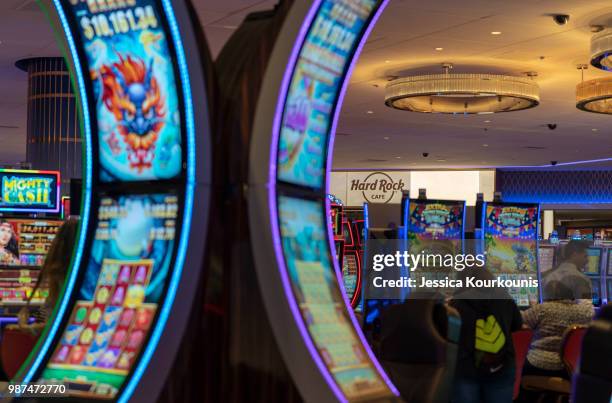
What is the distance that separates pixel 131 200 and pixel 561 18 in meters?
6.12

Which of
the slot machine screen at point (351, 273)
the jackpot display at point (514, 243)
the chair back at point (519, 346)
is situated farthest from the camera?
the slot machine screen at point (351, 273)

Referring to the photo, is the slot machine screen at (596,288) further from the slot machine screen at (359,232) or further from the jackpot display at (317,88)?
the jackpot display at (317,88)

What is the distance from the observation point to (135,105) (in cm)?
223

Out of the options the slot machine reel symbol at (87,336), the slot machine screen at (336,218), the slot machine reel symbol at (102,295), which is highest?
the slot machine screen at (336,218)

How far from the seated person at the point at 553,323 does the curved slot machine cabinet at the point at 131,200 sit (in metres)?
3.40

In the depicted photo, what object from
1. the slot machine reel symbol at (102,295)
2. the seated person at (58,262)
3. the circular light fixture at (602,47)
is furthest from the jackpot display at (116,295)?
the circular light fixture at (602,47)

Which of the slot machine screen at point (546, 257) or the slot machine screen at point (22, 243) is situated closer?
the slot machine screen at point (22, 243)

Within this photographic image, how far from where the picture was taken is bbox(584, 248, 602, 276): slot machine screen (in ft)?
31.0

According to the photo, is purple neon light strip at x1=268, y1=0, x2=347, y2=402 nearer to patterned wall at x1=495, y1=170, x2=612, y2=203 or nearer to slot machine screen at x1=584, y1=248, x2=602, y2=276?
slot machine screen at x1=584, y1=248, x2=602, y2=276

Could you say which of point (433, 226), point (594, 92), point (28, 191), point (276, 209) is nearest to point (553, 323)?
point (433, 226)

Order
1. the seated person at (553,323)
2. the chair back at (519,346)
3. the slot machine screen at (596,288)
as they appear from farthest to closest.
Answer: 1. the slot machine screen at (596,288)
2. the seated person at (553,323)
3. the chair back at (519,346)

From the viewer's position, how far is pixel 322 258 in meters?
2.34

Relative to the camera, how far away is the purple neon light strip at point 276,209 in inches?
84.4

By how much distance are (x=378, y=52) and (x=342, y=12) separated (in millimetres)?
6940
